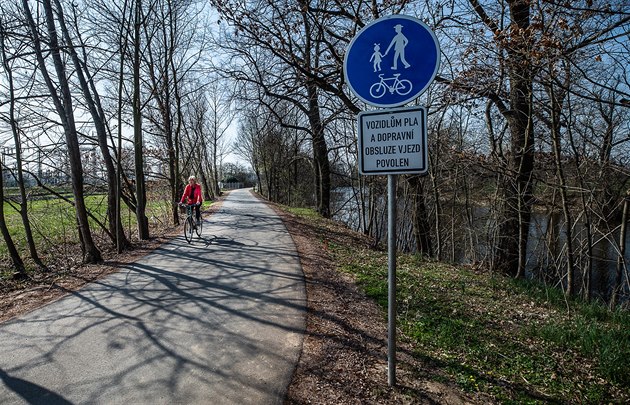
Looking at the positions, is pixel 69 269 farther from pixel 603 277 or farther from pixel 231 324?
pixel 603 277

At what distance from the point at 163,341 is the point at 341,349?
196 centimetres

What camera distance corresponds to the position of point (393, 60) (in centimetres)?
271

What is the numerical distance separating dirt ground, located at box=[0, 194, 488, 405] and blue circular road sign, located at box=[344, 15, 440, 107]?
240 cm

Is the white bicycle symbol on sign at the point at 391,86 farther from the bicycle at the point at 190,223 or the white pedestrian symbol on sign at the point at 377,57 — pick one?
the bicycle at the point at 190,223

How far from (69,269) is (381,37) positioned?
26.3 feet

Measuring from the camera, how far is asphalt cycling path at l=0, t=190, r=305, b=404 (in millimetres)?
2918

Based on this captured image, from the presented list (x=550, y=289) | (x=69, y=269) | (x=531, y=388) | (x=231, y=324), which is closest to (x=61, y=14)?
(x=69, y=269)

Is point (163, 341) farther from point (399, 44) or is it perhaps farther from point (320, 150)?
point (320, 150)

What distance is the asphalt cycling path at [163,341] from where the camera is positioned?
292cm

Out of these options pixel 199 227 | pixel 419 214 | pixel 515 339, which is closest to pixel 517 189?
pixel 419 214

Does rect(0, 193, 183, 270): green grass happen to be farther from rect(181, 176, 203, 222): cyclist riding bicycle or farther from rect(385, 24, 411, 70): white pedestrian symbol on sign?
rect(385, 24, 411, 70): white pedestrian symbol on sign

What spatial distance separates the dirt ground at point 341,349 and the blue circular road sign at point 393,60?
2.40 m

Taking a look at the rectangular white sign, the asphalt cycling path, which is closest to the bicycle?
the asphalt cycling path

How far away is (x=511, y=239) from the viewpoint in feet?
28.3
